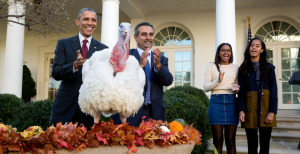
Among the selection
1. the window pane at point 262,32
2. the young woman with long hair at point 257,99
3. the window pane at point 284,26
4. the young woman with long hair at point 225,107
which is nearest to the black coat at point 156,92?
the young woman with long hair at point 225,107

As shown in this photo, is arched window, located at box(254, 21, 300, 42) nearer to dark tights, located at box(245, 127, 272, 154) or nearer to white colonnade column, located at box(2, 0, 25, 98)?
dark tights, located at box(245, 127, 272, 154)

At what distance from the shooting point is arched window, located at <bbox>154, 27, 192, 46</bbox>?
36.3 feet

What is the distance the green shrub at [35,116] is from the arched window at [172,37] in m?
7.22

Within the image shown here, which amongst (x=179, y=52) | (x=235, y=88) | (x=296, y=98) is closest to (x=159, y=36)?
(x=179, y=52)

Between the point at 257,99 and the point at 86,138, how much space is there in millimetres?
2418

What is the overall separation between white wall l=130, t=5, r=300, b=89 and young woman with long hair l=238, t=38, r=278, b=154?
7274 millimetres

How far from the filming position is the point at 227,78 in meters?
3.22

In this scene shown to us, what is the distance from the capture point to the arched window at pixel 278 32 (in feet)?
32.3

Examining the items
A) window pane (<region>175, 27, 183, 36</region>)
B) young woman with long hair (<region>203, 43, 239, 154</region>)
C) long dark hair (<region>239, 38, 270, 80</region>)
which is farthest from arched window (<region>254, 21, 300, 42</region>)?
young woman with long hair (<region>203, 43, 239, 154</region>)

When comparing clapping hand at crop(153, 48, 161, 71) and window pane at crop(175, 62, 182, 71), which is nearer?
clapping hand at crop(153, 48, 161, 71)

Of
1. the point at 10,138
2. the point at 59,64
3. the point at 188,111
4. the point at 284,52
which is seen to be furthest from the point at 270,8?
the point at 10,138

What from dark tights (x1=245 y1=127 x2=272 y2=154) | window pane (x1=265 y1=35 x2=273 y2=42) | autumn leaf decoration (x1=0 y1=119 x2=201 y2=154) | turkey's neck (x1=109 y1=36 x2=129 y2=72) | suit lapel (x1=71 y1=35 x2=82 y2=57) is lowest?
dark tights (x1=245 y1=127 x2=272 y2=154)

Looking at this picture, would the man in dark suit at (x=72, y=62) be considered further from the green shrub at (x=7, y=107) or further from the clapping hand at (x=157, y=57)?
the green shrub at (x=7, y=107)

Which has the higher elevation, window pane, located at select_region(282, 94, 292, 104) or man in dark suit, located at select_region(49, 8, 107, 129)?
man in dark suit, located at select_region(49, 8, 107, 129)
